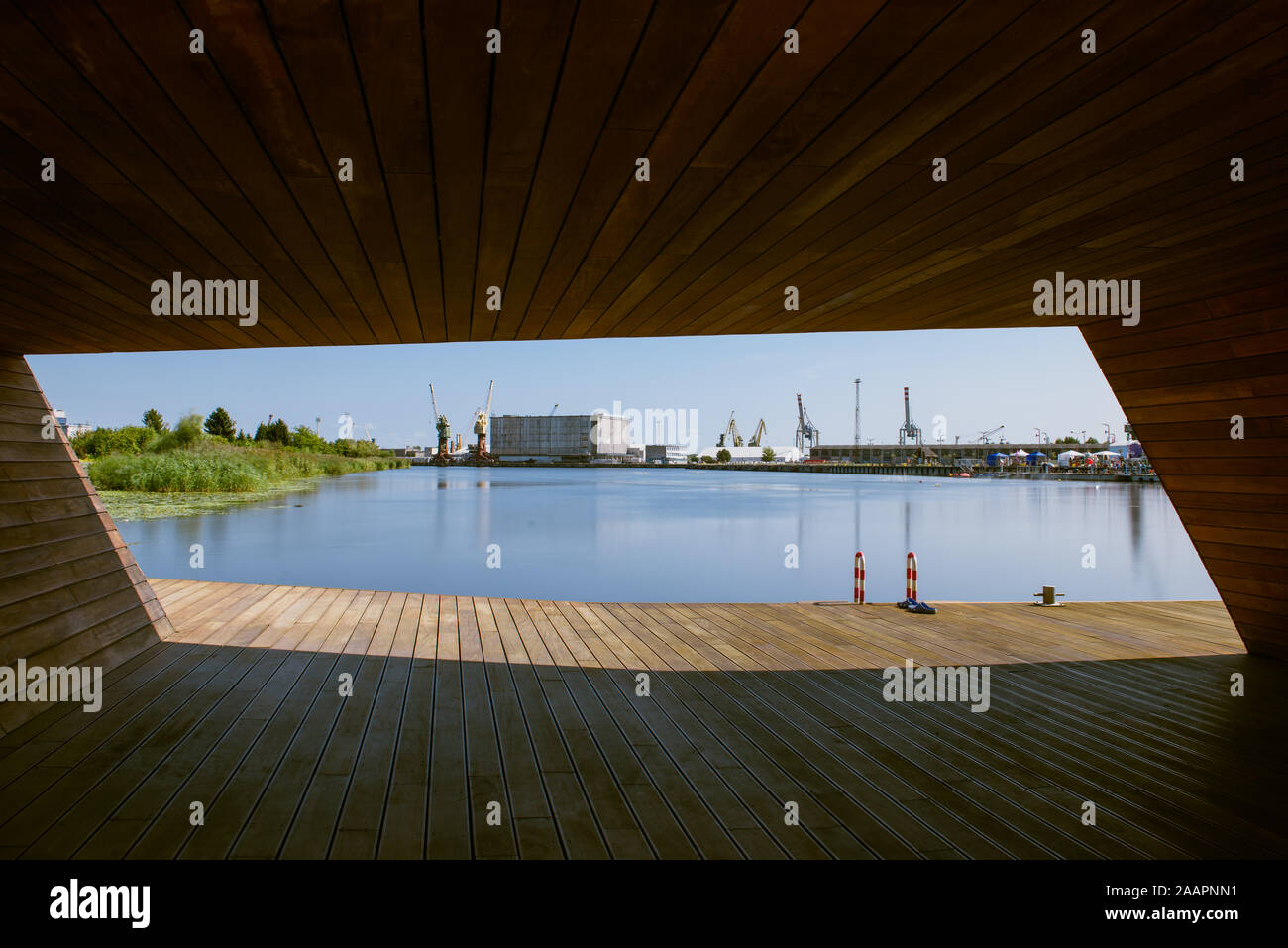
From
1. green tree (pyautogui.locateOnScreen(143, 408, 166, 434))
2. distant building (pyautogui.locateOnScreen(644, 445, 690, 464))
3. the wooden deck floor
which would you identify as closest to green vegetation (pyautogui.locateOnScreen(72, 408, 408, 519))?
green tree (pyautogui.locateOnScreen(143, 408, 166, 434))

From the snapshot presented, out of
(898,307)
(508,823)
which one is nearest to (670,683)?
(508,823)

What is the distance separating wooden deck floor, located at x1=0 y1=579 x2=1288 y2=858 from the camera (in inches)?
90.7

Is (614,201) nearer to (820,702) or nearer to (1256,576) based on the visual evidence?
(820,702)

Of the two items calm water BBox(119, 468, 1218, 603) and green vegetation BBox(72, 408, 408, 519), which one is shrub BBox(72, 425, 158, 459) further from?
calm water BBox(119, 468, 1218, 603)

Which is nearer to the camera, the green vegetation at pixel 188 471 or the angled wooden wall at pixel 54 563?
the angled wooden wall at pixel 54 563

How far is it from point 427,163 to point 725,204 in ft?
3.32

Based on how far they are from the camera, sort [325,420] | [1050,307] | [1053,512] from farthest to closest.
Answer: [325,420] < [1053,512] < [1050,307]

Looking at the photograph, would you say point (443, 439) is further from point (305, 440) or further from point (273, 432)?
point (273, 432)

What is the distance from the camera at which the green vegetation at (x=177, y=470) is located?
16.5m

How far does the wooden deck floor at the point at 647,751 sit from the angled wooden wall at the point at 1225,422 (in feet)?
2.00

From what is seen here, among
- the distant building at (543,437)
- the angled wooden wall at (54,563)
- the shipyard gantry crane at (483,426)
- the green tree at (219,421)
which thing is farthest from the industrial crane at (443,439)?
the angled wooden wall at (54,563)

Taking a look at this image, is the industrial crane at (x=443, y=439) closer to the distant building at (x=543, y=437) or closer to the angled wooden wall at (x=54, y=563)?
the distant building at (x=543, y=437)

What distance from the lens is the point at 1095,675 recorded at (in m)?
4.29

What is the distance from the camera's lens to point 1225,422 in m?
4.03
